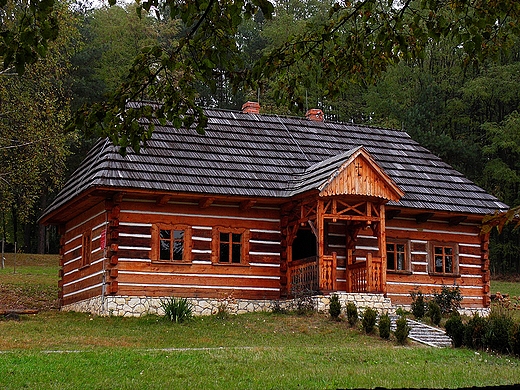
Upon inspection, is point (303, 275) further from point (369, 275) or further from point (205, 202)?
point (205, 202)

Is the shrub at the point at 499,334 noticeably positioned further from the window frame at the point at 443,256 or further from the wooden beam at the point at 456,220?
the wooden beam at the point at 456,220

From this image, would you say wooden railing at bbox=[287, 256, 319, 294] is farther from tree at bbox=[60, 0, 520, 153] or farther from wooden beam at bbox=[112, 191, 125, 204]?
tree at bbox=[60, 0, 520, 153]

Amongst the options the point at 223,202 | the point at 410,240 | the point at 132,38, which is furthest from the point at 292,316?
the point at 132,38

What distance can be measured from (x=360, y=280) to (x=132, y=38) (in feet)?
104

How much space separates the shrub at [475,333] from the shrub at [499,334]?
20 cm

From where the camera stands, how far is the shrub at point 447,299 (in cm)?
2295

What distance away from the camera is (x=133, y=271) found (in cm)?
2144

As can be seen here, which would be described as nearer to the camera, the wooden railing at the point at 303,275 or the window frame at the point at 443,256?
the wooden railing at the point at 303,275

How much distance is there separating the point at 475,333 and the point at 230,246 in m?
8.05

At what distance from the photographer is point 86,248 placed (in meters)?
23.8

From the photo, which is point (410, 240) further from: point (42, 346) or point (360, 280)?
point (42, 346)

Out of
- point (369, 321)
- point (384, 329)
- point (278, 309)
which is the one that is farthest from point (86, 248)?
point (384, 329)

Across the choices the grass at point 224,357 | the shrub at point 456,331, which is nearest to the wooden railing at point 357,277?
the grass at point 224,357

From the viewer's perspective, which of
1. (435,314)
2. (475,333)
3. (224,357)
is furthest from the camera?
(435,314)
